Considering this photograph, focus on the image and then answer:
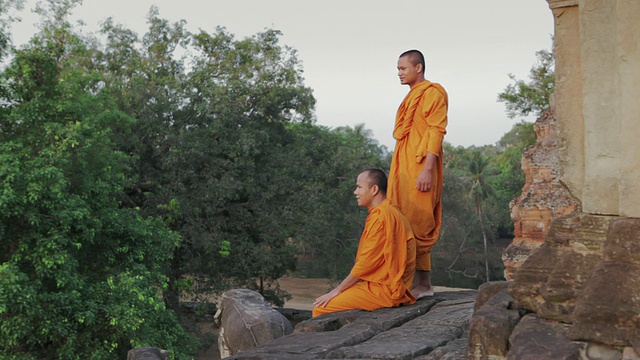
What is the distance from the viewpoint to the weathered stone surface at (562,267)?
2.82m

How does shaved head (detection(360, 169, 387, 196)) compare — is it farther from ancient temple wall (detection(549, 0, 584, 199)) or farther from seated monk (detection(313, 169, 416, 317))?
ancient temple wall (detection(549, 0, 584, 199))

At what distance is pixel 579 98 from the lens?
10.5 ft

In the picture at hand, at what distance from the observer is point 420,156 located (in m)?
5.29

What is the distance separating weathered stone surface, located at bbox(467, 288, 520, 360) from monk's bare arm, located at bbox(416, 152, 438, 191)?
86.6 inches

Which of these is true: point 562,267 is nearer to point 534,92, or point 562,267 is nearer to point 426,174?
point 426,174

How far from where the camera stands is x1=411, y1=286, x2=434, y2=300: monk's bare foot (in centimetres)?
540

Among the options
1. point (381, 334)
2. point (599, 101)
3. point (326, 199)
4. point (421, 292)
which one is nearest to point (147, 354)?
point (381, 334)

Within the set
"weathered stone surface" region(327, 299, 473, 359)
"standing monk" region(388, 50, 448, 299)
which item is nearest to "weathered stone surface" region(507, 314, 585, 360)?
"weathered stone surface" region(327, 299, 473, 359)

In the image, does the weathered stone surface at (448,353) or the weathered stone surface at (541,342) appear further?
the weathered stone surface at (448,353)

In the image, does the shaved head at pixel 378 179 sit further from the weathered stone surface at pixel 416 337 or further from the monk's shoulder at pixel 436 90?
the weathered stone surface at pixel 416 337

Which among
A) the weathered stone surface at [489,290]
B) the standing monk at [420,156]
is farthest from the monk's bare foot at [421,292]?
the weathered stone surface at [489,290]

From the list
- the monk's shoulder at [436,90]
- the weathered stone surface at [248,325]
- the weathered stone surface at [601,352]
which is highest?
the monk's shoulder at [436,90]

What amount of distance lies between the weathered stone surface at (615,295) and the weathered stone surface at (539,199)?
18.2ft

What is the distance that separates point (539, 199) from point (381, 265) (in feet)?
14.1
